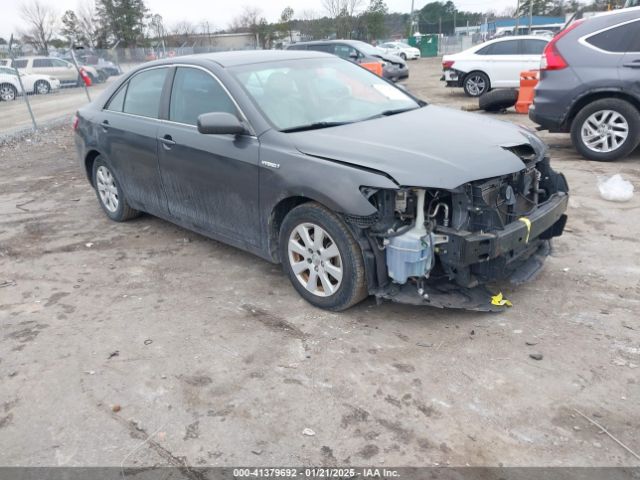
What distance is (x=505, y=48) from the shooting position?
1430cm

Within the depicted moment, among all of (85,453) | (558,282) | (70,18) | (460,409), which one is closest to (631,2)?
(558,282)

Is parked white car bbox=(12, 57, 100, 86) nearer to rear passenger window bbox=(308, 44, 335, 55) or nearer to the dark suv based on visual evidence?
rear passenger window bbox=(308, 44, 335, 55)

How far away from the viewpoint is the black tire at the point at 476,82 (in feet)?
48.3

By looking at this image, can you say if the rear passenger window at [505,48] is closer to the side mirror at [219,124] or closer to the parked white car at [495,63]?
the parked white car at [495,63]

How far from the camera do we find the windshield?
406 cm

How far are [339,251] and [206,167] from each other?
1.45 meters

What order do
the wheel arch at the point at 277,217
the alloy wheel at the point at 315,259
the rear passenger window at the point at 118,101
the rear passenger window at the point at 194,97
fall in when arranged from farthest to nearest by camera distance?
the rear passenger window at the point at 118,101
the rear passenger window at the point at 194,97
the wheel arch at the point at 277,217
the alloy wheel at the point at 315,259

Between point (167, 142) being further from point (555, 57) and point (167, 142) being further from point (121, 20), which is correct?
point (121, 20)

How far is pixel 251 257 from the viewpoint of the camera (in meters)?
4.91

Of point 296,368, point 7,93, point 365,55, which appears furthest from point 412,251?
point 7,93

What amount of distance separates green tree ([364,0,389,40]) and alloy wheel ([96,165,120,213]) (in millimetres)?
51481

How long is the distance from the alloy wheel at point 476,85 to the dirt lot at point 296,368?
10.7 meters

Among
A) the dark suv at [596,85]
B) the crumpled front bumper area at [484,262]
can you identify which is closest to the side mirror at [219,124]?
the crumpled front bumper area at [484,262]

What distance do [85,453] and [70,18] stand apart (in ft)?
234
